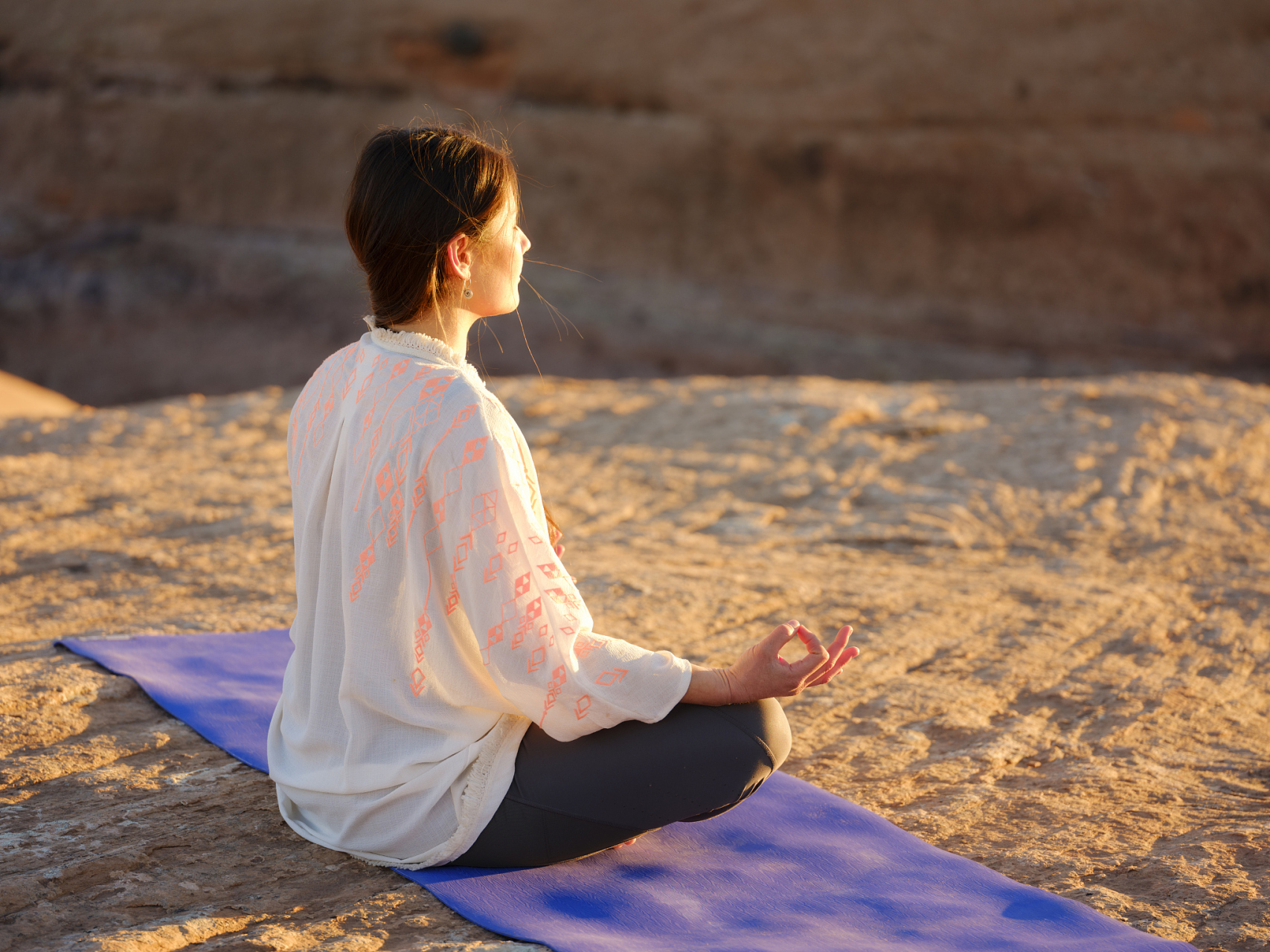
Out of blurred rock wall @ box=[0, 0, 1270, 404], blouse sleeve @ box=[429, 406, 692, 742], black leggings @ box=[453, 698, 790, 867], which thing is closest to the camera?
blouse sleeve @ box=[429, 406, 692, 742]

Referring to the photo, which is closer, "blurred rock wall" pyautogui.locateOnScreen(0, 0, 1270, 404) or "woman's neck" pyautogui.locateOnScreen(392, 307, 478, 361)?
"woman's neck" pyautogui.locateOnScreen(392, 307, 478, 361)

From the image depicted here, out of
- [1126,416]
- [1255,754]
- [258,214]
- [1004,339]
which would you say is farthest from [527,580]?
[258,214]

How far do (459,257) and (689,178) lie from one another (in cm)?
1305

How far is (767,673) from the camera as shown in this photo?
162 centimetres

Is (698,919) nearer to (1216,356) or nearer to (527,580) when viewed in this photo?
(527,580)

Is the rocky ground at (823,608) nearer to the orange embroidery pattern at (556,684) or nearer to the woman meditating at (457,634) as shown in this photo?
the woman meditating at (457,634)

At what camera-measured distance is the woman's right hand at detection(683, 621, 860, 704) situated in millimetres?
1606

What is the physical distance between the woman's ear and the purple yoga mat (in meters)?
0.88

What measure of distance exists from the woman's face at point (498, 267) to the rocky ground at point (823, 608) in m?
0.87

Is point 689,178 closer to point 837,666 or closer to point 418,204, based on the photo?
point 418,204

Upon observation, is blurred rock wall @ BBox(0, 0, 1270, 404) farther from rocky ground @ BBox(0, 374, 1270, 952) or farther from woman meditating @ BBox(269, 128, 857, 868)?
woman meditating @ BBox(269, 128, 857, 868)

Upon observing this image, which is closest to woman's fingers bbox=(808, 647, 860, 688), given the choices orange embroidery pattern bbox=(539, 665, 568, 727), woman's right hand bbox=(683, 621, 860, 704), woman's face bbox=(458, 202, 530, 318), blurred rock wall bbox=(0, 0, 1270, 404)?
woman's right hand bbox=(683, 621, 860, 704)

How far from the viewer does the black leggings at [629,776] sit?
1.67m

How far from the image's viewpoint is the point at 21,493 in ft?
13.8
